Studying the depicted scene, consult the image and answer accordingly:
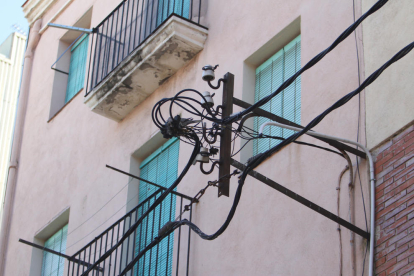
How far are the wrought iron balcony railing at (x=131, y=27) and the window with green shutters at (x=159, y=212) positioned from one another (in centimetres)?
159

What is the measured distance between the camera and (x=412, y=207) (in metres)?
6.83

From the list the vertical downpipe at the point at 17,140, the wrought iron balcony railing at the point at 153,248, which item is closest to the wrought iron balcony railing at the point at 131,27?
the wrought iron balcony railing at the point at 153,248

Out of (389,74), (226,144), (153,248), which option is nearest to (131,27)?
(153,248)

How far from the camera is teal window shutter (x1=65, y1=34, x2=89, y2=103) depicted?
15.0 meters

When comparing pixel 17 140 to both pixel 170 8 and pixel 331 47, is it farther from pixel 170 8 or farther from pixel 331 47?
pixel 331 47

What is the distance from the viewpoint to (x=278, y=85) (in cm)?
963

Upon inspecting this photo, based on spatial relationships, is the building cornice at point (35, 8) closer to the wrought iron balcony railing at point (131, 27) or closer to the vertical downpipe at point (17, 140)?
the vertical downpipe at point (17, 140)

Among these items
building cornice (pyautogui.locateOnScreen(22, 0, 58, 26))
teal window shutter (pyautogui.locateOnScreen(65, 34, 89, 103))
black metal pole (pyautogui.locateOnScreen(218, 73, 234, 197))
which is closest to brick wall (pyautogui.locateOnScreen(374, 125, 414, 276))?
black metal pole (pyautogui.locateOnScreen(218, 73, 234, 197))

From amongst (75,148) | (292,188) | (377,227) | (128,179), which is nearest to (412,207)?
(377,227)

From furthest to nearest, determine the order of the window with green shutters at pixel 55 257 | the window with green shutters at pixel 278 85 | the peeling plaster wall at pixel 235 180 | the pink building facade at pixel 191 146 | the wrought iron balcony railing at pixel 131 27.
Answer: the window with green shutters at pixel 55 257
the wrought iron balcony railing at pixel 131 27
the window with green shutters at pixel 278 85
the peeling plaster wall at pixel 235 180
the pink building facade at pixel 191 146

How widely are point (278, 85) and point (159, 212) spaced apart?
2.56 meters

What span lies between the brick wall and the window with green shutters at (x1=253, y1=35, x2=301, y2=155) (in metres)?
1.86

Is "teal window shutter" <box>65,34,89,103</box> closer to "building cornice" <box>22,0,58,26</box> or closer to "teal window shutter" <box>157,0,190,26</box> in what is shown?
"building cornice" <box>22,0,58,26</box>

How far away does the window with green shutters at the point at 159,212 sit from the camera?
33.6ft
